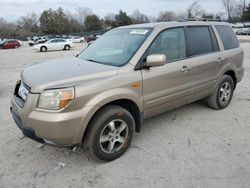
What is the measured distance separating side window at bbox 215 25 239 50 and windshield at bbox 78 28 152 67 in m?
1.87

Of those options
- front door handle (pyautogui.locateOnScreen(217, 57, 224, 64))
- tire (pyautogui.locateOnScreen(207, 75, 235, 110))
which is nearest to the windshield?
front door handle (pyautogui.locateOnScreen(217, 57, 224, 64))

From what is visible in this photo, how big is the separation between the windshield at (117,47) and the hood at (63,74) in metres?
0.23

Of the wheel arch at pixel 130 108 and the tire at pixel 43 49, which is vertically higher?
the tire at pixel 43 49

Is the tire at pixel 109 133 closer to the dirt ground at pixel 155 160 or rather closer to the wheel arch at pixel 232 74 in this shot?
the dirt ground at pixel 155 160

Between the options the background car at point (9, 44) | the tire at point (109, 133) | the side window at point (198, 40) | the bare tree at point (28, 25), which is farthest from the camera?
the bare tree at point (28, 25)

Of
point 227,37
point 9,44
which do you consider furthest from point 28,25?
point 227,37

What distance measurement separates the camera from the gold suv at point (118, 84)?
2.77m

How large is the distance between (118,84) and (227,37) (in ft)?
9.77

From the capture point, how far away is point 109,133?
10.5 feet

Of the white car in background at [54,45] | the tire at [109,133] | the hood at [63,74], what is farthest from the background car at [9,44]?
the tire at [109,133]

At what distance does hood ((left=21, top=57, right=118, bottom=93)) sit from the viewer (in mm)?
2824

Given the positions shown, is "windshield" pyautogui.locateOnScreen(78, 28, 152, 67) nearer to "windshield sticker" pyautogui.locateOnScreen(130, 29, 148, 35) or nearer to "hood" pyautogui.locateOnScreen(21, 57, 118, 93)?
"windshield sticker" pyautogui.locateOnScreen(130, 29, 148, 35)

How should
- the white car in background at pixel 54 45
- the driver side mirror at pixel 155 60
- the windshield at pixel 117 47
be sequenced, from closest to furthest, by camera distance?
the driver side mirror at pixel 155 60
the windshield at pixel 117 47
the white car in background at pixel 54 45

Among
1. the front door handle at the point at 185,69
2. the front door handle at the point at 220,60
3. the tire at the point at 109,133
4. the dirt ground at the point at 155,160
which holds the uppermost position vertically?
the front door handle at the point at 220,60
